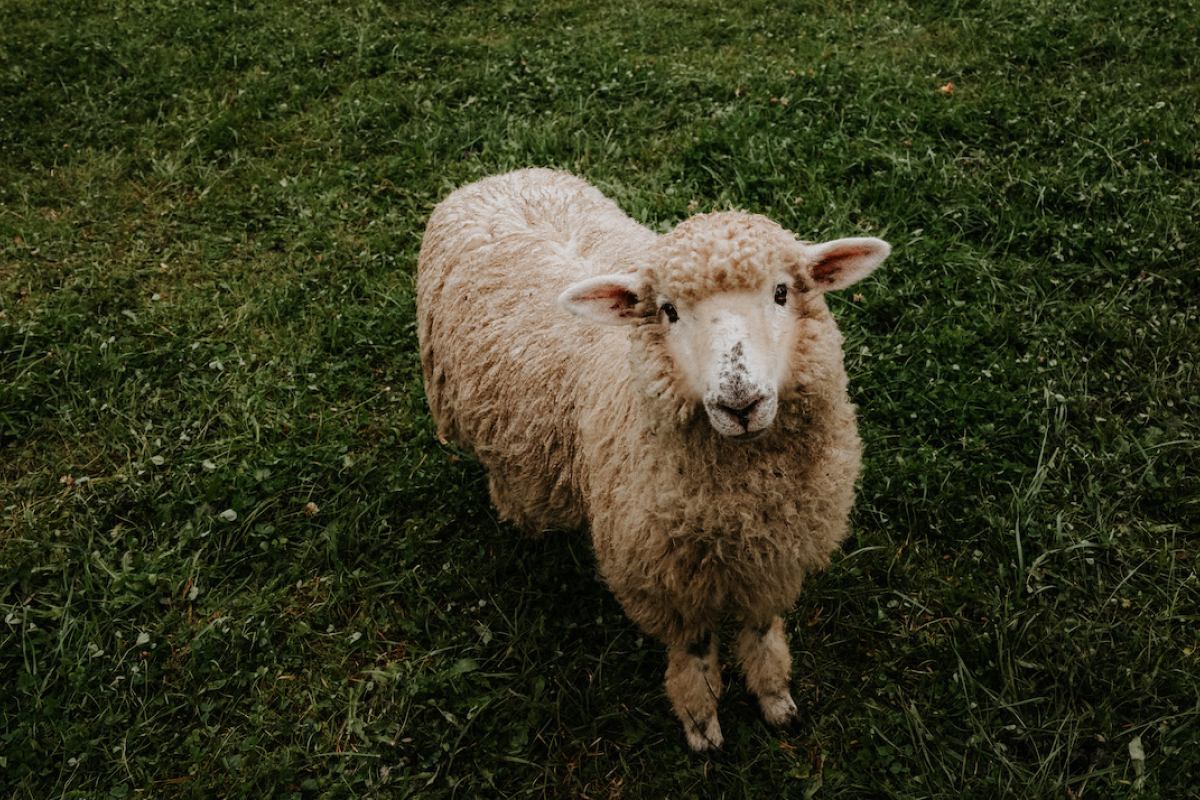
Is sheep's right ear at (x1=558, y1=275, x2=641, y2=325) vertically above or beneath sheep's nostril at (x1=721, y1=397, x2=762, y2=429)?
above

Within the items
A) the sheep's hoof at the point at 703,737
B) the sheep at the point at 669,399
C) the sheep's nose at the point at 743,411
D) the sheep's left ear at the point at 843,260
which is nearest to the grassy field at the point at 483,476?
the sheep's hoof at the point at 703,737

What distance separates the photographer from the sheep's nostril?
196 centimetres

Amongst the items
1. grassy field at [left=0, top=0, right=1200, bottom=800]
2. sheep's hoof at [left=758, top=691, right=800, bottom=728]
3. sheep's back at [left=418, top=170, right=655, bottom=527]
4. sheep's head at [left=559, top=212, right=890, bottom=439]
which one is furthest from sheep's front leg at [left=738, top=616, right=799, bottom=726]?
sheep's head at [left=559, top=212, right=890, bottom=439]

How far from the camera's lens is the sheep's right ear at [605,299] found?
232 centimetres

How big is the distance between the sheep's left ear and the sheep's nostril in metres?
0.61

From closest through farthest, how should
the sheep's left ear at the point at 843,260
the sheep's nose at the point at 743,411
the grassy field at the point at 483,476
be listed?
1. the sheep's nose at the point at 743,411
2. the sheep's left ear at the point at 843,260
3. the grassy field at the point at 483,476

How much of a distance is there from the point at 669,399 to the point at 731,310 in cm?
36

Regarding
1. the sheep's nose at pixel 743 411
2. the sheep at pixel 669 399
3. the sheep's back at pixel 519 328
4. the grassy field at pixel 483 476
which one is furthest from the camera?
the sheep's back at pixel 519 328

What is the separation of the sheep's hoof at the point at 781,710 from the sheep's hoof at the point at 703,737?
251mm

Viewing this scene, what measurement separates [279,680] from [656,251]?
2.75 m

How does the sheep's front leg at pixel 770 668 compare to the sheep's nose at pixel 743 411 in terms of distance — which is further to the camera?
the sheep's front leg at pixel 770 668

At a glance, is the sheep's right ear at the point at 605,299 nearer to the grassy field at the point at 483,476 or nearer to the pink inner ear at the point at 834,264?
the pink inner ear at the point at 834,264

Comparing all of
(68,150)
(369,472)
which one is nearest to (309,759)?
(369,472)

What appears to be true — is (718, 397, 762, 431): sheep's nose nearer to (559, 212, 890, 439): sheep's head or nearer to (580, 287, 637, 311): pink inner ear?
(559, 212, 890, 439): sheep's head
